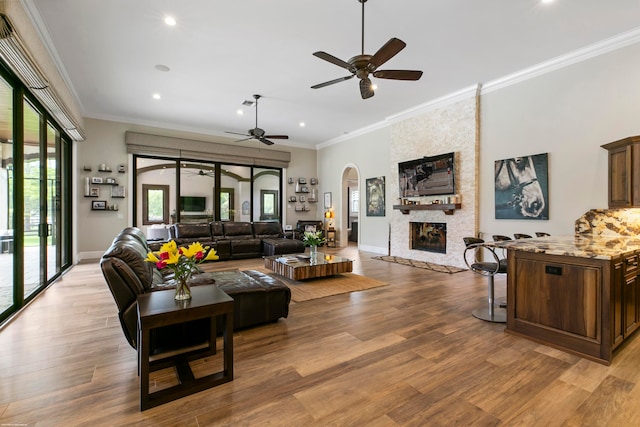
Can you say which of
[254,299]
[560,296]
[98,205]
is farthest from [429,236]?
[98,205]

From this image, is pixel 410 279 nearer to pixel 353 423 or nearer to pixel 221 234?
pixel 353 423

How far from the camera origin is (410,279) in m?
5.25

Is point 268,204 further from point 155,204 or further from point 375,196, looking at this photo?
point 375,196

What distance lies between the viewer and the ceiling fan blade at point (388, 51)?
3057 mm

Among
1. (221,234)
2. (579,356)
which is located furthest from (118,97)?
(579,356)

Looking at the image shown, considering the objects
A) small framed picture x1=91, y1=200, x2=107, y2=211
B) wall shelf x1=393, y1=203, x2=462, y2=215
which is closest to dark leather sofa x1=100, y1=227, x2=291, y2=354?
wall shelf x1=393, y1=203, x2=462, y2=215

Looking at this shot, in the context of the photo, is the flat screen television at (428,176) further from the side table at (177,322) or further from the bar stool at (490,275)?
the side table at (177,322)

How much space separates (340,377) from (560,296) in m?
2.06

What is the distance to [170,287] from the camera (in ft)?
8.92

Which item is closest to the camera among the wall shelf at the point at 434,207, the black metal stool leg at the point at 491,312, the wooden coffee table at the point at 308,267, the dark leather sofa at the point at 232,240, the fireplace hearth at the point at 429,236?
the black metal stool leg at the point at 491,312

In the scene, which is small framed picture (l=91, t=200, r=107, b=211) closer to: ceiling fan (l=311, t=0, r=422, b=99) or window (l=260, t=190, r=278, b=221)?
window (l=260, t=190, r=278, b=221)

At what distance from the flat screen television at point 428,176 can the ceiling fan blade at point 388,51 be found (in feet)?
12.1

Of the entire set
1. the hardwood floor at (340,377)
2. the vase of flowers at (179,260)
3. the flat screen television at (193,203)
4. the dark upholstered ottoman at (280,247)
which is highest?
the flat screen television at (193,203)

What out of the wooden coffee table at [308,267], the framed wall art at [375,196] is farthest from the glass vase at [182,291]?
the framed wall art at [375,196]
